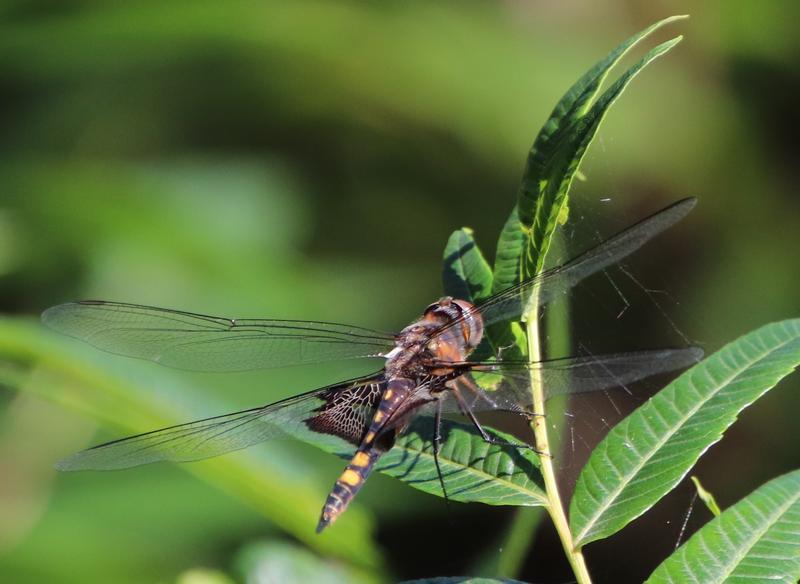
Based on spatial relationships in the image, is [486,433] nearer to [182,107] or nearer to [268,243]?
[268,243]

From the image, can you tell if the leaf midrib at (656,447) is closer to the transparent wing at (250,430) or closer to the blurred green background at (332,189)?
the transparent wing at (250,430)

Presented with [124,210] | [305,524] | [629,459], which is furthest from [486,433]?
[124,210]

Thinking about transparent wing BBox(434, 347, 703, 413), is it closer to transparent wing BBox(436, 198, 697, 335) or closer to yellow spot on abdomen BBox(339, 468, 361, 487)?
transparent wing BBox(436, 198, 697, 335)

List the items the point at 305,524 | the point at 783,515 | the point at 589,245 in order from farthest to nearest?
the point at 305,524 < the point at 589,245 < the point at 783,515

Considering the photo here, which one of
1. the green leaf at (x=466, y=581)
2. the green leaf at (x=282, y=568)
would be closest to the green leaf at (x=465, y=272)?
the green leaf at (x=466, y=581)

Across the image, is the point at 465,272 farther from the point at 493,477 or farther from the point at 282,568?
the point at 282,568

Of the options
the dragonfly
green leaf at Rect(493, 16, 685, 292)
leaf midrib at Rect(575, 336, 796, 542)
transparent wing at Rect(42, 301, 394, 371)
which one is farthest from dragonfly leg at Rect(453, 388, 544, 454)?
transparent wing at Rect(42, 301, 394, 371)
